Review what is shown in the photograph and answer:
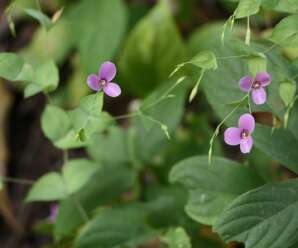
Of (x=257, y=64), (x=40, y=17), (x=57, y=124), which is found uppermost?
(x=40, y=17)

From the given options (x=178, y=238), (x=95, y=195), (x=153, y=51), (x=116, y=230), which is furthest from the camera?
(x=153, y=51)

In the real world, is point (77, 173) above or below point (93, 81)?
below

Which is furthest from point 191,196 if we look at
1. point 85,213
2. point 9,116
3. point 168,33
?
point 9,116

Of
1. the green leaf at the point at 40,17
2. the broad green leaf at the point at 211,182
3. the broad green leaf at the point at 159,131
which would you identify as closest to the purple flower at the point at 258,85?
the broad green leaf at the point at 211,182

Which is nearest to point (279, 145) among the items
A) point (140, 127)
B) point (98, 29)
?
point (140, 127)

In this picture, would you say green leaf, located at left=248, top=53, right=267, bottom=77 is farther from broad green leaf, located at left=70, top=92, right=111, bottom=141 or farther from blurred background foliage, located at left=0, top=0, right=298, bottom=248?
broad green leaf, located at left=70, top=92, right=111, bottom=141

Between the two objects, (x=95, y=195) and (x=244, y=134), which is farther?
(x=95, y=195)

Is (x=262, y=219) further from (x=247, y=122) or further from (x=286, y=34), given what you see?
(x=286, y=34)
